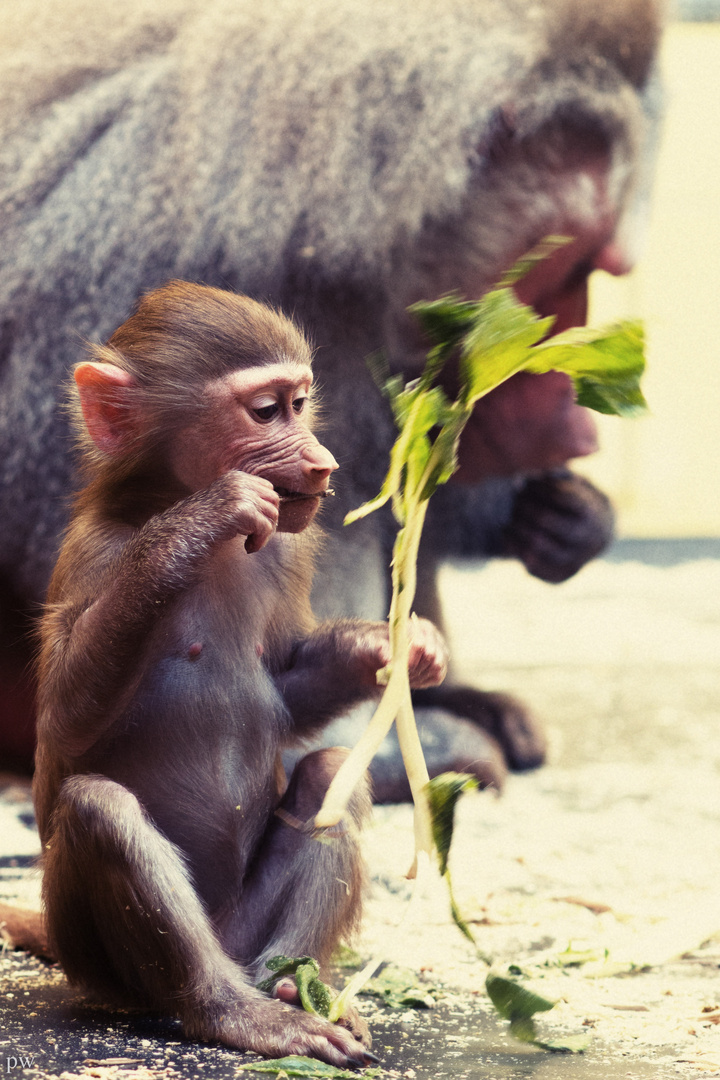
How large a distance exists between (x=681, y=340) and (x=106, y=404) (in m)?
4.81

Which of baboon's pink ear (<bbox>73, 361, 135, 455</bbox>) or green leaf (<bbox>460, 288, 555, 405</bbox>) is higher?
green leaf (<bbox>460, 288, 555, 405</bbox>)

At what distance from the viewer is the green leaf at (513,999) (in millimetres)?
1368

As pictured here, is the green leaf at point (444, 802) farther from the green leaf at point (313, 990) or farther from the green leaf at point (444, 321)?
the green leaf at point (444, 321)

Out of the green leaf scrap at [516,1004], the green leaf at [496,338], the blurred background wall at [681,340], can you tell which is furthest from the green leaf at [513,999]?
the blurred background wall at [681,340]

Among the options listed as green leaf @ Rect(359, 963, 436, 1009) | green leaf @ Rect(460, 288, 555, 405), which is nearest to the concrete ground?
green leaf @ Rect(359, 963, 436, 1009)

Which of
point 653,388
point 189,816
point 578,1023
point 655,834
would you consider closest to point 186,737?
point 189,816

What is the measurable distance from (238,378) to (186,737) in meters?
0.44

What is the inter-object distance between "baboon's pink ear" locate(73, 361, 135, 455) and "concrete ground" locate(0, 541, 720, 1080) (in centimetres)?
67

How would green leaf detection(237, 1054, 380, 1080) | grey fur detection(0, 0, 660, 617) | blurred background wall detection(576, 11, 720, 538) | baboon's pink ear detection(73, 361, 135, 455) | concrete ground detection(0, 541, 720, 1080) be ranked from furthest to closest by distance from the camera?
blurred background wall detection(576, 11, 720, 538) < grey fur detection(0, 0, 660, 617) < baboon's pink ear detection(73, 361, 135, 455) < concrete ground detection(0, 541, 720, 1080) < green leaf detection(237, 1054, 380, 1080)

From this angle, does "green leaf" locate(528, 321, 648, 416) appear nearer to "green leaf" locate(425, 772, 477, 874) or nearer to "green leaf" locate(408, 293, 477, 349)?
"green leaf" locate(408, 293, 477, 349)

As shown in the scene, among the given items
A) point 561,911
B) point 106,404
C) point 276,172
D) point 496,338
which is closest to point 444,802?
point 496,338

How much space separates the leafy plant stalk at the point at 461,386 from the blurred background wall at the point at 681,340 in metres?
3.90

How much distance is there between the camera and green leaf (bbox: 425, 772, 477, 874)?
1.34 m

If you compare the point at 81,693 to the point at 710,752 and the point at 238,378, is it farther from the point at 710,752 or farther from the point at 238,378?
the point at 710,752
